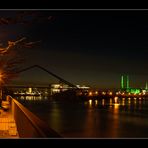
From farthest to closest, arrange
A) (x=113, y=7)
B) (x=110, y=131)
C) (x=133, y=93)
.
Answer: (x=133, y=93) < (x=110, y=131) < (x=113, y=7)

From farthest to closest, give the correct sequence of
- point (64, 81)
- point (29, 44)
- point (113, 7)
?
point (64, 81)
point (29, 44)
point (113, 7)

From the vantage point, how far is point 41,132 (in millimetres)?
4613

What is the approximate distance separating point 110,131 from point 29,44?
31.2 meters

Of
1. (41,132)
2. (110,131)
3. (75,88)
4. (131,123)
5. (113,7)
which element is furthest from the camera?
(75,88)

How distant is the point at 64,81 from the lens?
13450cm

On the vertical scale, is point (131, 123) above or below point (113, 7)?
below

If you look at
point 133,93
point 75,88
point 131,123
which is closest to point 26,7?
point 131,123

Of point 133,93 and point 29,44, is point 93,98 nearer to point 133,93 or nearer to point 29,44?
point 133,93

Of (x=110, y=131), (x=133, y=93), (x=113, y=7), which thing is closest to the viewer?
(x=113, y=7)

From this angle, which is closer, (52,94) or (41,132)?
(41,132)

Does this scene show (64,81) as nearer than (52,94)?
Yes

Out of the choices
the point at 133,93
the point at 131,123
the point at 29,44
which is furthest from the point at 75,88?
the point at 29,44
